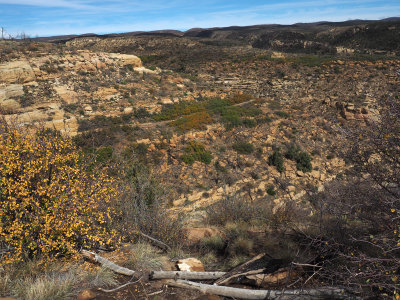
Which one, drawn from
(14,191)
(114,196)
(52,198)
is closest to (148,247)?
(114,196)

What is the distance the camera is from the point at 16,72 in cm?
1739

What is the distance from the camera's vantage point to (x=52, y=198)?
4258mm

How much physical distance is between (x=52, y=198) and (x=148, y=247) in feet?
6.61

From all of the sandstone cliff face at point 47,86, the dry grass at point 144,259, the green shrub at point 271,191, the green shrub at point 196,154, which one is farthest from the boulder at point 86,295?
the green shrub at point 271,191

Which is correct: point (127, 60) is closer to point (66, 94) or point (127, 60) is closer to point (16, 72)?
point (66, 94)

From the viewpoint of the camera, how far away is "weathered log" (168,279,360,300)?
128 inches

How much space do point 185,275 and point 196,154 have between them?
989 cm

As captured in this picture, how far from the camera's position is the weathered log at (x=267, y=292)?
324 cm

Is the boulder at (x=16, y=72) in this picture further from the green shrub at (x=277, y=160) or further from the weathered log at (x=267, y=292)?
the weathered log at (x=267, y=292)

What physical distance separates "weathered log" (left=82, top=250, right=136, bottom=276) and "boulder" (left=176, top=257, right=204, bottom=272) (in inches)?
32.1

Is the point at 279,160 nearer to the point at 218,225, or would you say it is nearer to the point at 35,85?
the point at 218,225

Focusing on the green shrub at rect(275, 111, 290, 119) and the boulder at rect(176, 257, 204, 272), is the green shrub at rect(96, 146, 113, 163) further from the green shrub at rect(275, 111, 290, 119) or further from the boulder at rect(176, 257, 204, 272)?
the green shrub at rect(275, 111, 290, 119)

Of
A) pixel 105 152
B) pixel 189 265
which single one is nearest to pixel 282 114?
pixel 105 152

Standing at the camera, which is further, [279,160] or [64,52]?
[64,52]
